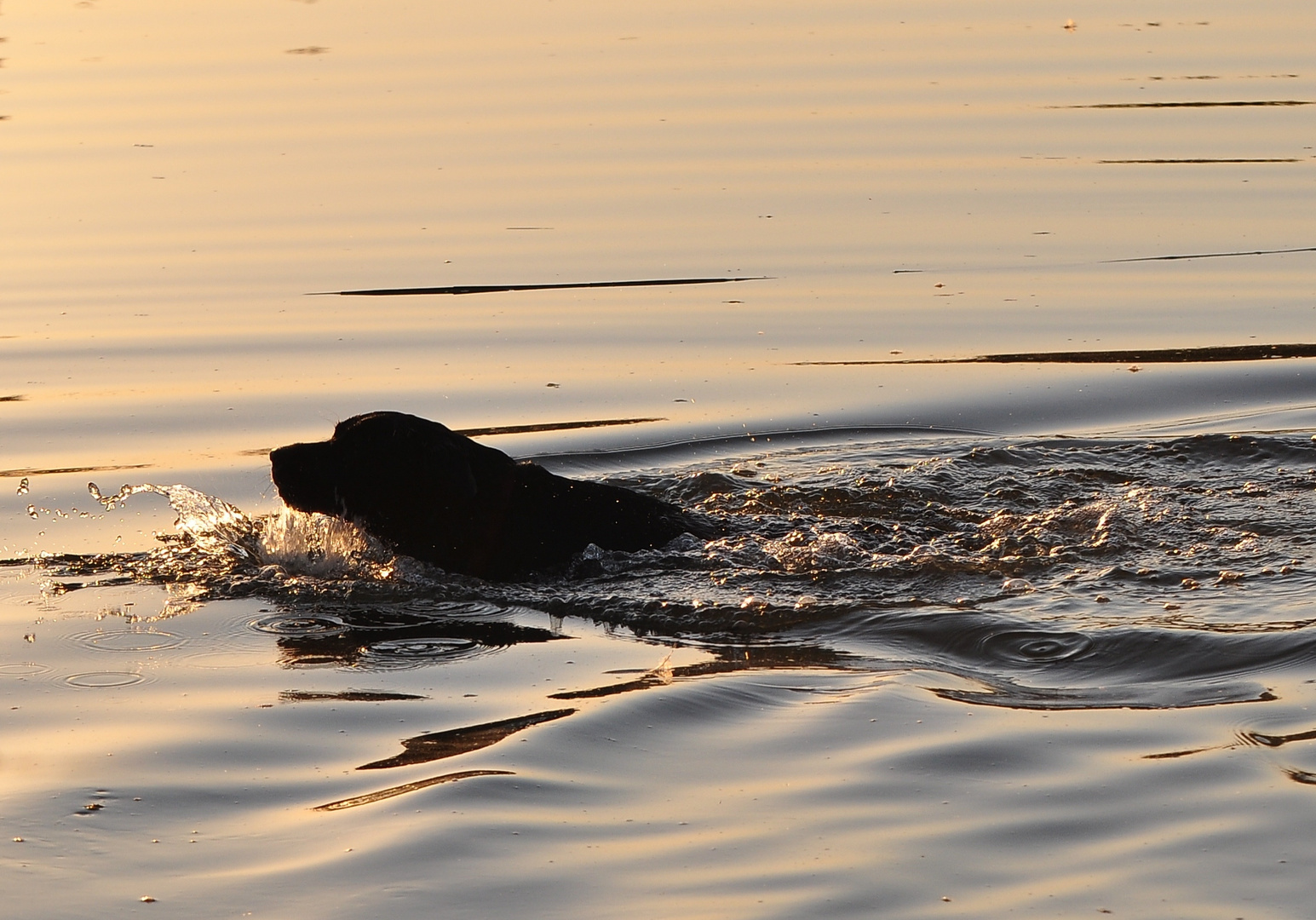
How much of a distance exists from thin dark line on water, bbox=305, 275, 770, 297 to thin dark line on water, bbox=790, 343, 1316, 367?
1940mm

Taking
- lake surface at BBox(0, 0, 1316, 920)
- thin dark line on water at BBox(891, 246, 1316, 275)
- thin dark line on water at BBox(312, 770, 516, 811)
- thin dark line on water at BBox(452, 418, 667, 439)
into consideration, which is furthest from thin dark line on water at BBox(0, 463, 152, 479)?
thin dark line on water at BBox(891, 246, 1316, 275)

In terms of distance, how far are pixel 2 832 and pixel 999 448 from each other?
619 centimetres

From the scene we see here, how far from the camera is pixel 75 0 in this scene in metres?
31.2

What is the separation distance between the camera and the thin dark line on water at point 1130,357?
40.8ft

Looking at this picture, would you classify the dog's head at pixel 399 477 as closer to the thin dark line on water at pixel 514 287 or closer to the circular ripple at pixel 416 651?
Result: the circular ripple at pixel 416 651

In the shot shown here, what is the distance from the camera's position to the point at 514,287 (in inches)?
571

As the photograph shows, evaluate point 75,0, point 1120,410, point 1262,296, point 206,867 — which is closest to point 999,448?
point 1120,410

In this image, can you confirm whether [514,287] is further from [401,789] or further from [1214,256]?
[401,789]

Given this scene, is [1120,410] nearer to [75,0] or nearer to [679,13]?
[679,13]

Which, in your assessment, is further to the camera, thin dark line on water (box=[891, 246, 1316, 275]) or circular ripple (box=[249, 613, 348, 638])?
thin dark line on water (box=[891, 246, 1316, 275])

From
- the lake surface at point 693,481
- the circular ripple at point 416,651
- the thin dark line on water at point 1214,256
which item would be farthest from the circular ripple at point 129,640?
the thin dark line on water at point 1214,256

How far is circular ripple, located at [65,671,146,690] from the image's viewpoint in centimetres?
764

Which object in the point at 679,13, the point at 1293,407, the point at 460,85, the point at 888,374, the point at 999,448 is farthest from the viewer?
the point at 679,13

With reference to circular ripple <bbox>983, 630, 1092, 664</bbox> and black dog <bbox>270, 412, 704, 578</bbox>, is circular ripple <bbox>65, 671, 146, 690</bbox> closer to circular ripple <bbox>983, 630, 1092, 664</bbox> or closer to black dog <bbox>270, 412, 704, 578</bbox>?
black dog <bbox>270, 412, 704, 578</bbox>
